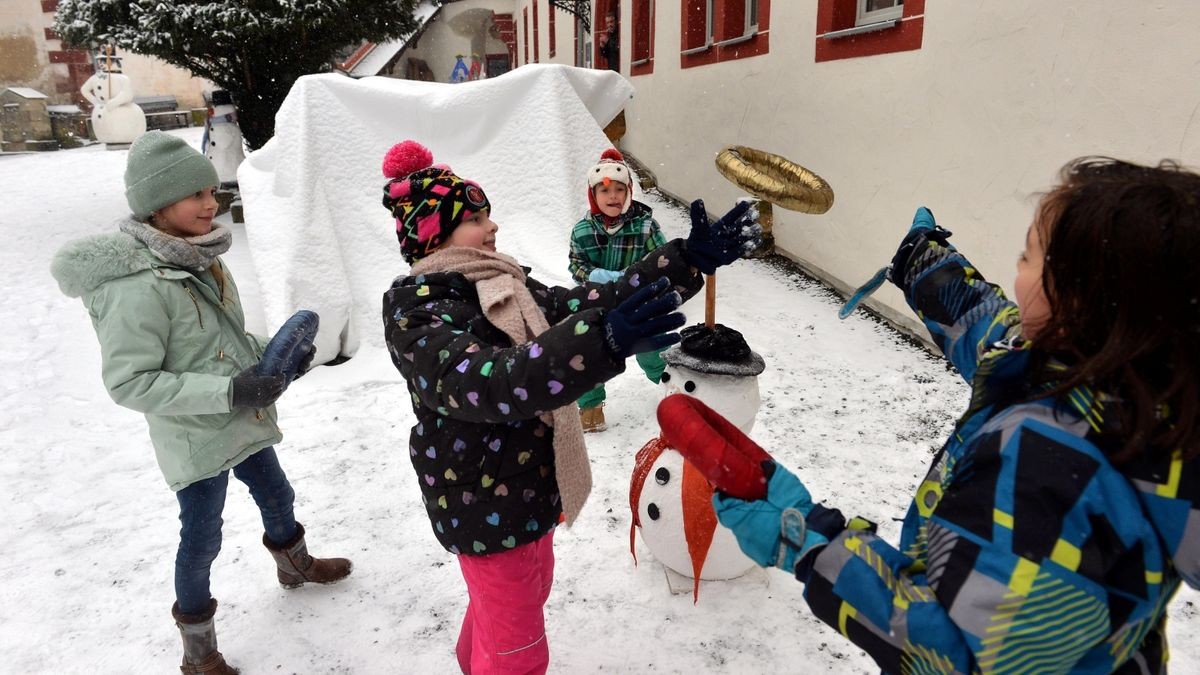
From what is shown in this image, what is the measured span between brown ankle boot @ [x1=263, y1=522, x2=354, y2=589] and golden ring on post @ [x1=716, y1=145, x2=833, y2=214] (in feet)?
10.1

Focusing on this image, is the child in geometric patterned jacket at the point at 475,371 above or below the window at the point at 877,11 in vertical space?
below

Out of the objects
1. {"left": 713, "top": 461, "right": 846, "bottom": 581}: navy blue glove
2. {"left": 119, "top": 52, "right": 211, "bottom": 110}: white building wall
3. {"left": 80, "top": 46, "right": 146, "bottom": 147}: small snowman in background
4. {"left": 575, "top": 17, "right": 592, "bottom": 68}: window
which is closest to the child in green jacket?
{"left": 713, "top": 461, "right": 846, "bottom": 581}: navy blue glove

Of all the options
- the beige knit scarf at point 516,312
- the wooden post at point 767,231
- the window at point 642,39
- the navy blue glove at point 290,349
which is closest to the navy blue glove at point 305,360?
the navy blue glove at point 290,349

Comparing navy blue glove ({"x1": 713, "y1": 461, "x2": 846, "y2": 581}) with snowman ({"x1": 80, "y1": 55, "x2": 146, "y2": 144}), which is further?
snowman ({"x1": 80, "y1": 55, "x2": 146, "y2": 144})

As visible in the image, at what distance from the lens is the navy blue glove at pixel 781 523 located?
94 cm

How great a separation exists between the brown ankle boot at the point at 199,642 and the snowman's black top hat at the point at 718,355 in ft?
5.84

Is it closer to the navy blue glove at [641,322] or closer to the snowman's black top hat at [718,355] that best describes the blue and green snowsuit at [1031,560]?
the navy blue glove at [641,322]

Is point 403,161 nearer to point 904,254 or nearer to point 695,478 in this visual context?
point 904,254

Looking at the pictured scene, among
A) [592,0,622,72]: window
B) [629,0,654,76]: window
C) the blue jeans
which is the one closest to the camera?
the blue jeans

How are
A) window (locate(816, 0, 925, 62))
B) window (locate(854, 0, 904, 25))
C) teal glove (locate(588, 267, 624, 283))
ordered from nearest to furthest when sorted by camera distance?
teal glove (locate(588, 267, 624, 283)), window (locate(816, 0, 925, 62)), window (locate(854, 0, 904, 25))

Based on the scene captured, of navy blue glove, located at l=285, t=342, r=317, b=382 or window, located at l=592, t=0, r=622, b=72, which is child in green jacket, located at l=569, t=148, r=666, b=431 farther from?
window, located at l=592, t=0, r=622, b=72

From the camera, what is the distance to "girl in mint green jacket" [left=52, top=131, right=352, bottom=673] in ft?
6.21

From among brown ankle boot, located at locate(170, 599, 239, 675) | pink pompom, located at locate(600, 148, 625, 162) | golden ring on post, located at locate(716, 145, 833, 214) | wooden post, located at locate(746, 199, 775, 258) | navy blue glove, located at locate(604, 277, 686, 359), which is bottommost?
brown ankle boot, located at locate(170, 599, 239, 675)

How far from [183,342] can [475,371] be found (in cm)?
127
